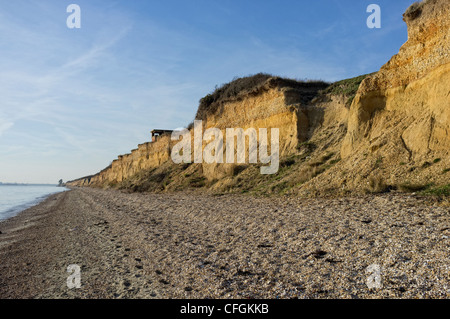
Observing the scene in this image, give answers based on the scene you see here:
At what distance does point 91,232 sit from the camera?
11.1 m

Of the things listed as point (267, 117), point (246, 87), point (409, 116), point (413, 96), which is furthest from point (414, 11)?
point (246, 87)

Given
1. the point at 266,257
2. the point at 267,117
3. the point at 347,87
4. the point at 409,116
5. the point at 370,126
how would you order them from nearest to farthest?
1. the point at 266,257
2. the point at 409,116
3. the point at 370,126
4. the point at 347,87
5. the point at 267,117

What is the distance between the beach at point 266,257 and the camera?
4.39 meters

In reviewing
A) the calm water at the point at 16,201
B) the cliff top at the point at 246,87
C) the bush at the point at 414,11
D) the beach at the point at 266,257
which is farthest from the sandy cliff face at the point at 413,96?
the calm water at the point at 16,201

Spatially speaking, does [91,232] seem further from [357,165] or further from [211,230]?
[357,165]

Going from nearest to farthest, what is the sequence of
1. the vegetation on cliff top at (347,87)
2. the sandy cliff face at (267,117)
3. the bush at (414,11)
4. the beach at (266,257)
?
1. the beach at (266,257)
2. the bush at (414,11)
3. the vegetation on cliff top at (347,87)
4. the sandy cliff face at (267,117)

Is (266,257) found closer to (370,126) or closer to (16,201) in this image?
(370,126)

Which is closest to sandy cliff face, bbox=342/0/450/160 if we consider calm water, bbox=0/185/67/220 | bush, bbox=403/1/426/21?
bush, bbox=403/1/426/21

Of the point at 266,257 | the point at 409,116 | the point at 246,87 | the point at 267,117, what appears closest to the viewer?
the point at 266,257

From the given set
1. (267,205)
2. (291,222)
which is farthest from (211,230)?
(267,205)

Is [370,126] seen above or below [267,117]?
below

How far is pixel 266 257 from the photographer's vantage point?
5828mm

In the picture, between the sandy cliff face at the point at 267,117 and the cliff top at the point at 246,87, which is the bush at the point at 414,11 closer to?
the sandy cliff face at the point at 267,117

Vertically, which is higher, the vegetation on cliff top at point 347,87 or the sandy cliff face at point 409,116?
the vegetation on cliff top at point 347,87
